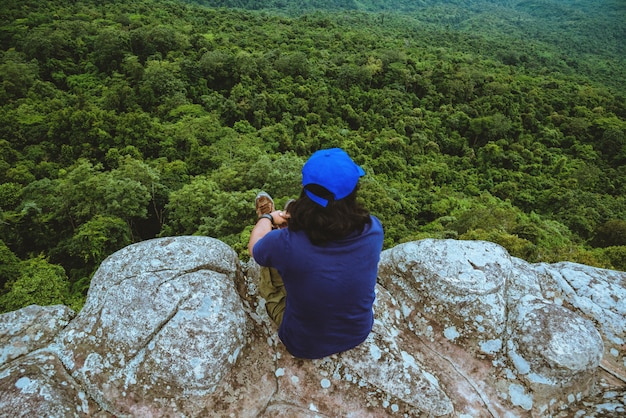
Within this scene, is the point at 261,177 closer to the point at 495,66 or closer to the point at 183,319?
the point at 183,319

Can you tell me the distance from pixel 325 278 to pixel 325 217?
490 mm

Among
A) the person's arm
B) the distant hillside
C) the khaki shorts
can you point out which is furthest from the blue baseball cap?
Answer: the distant hillside

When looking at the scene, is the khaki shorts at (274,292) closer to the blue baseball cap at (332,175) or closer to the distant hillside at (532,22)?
the blue baseball cap at (332,175)

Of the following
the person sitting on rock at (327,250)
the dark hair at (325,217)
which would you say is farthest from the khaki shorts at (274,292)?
the dark hair at (325,217)

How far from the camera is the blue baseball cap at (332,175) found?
8.78ft

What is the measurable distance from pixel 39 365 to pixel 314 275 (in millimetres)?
2894

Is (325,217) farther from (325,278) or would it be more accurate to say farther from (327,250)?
(325,278)

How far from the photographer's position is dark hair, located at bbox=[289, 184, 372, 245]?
2730mm

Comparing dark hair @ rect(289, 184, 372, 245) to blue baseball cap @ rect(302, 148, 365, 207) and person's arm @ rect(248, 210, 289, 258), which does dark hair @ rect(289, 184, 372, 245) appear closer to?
blue baseball cap @ rect(302, 148, 365, 207)

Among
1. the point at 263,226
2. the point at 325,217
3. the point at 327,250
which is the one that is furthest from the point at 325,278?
the point at 263,226

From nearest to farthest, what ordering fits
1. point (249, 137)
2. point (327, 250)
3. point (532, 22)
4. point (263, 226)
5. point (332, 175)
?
1. point (332, 175)
2. point (327, 250)
3. point (263, 226)
4. point (249, 137)
5. point (532, 22)

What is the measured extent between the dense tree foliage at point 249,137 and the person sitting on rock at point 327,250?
9312 millimetres

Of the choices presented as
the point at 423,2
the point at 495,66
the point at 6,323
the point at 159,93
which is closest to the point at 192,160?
the point at 159,93

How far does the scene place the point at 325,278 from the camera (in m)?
2.84
